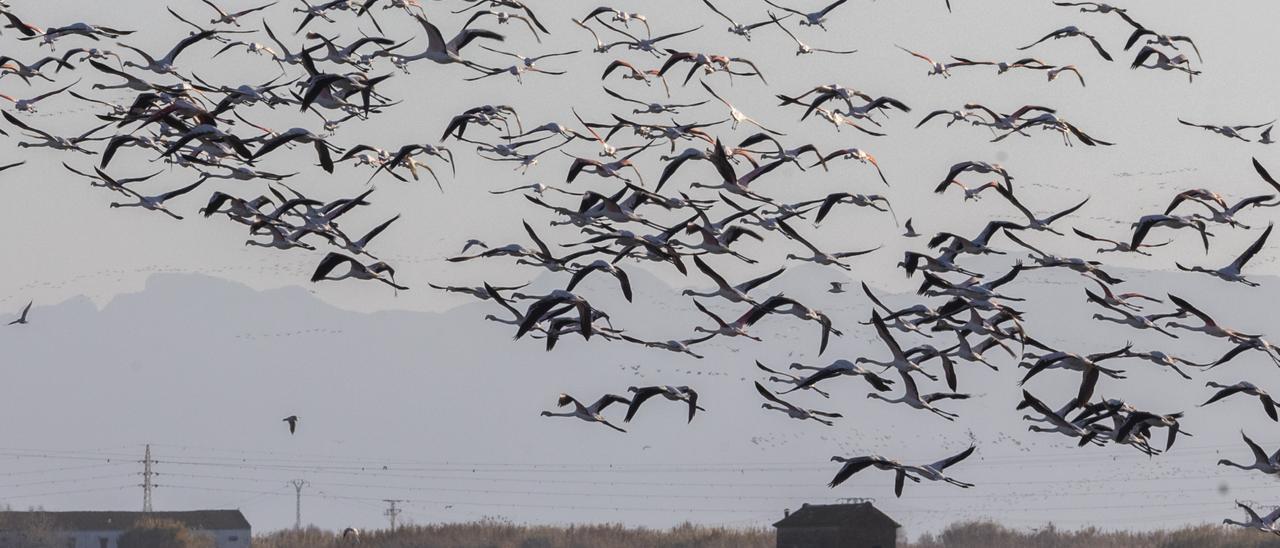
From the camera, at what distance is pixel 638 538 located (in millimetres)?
100500

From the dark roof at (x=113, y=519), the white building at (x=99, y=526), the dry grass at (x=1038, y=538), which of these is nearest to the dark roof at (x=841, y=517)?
the dry grass at (x=1038, y=538)

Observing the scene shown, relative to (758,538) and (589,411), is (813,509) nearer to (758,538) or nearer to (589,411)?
(758,538)

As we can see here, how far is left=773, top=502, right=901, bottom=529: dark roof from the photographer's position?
76000 mm

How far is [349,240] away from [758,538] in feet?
185

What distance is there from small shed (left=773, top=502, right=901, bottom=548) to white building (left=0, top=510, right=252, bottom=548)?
45753 millimetres

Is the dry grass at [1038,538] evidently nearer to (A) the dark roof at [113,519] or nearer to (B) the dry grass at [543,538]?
(B) the dry grass at [543,538]

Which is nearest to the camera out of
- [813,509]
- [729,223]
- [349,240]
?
[349,240]

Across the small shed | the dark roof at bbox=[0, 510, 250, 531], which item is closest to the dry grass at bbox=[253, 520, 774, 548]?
the small shed

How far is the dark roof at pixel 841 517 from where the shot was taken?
7600 cm

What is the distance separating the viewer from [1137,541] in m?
102

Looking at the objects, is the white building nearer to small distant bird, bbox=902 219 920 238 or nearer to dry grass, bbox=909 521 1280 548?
dry grass, bbox=909 521 1280 548

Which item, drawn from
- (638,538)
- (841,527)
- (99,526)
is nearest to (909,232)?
(841,527)

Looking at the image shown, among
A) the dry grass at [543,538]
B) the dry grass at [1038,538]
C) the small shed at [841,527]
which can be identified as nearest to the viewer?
the small shed at [841,527]

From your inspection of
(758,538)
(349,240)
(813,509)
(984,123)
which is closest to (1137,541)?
(758,538)
